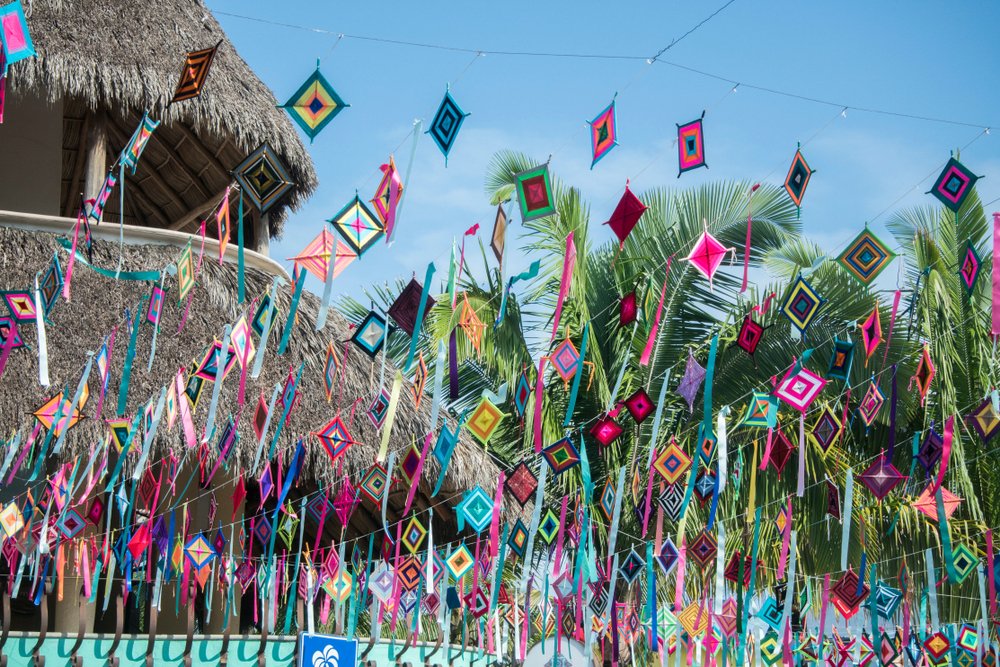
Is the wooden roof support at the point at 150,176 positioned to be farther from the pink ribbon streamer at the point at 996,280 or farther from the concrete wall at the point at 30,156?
the pink ribbon streamer at the point at 996,280

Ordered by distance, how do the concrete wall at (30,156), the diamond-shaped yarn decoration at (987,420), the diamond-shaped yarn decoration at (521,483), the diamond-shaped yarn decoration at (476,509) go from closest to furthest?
the diamond-shaped yarn decoration at (987,420) → the diamond-shaped yarn decoration at (476,509) → the diamond-shaped yarn decoration at (521,483) → the concrete wall at (30,156)

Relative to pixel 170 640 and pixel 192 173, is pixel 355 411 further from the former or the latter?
pixel 192 173

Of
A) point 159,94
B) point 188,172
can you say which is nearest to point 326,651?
point 159,94

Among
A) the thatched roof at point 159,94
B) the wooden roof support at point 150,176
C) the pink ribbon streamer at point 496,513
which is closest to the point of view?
the pink ribbon streamer at point 496,513

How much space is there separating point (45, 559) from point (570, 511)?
15.7 feet

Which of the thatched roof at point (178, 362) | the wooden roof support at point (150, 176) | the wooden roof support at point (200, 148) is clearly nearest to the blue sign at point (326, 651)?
the thatched roof at point (178, 362)

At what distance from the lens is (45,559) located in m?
8.25

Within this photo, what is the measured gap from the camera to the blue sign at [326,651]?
798 centimetres

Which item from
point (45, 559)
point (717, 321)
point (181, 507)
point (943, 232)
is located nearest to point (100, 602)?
point (181, 507)

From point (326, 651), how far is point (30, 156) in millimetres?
4872

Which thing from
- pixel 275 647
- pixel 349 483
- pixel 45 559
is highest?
pixel 349 483

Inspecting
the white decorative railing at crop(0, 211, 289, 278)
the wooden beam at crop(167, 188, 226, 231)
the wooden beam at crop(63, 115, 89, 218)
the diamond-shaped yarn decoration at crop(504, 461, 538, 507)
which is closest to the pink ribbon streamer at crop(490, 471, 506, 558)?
the diamond-shaped yarn decoration at crop(504, 461, 538, 507)

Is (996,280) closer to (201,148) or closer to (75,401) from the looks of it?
(75,401)

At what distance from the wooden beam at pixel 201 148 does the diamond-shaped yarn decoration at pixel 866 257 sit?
5761 mm
